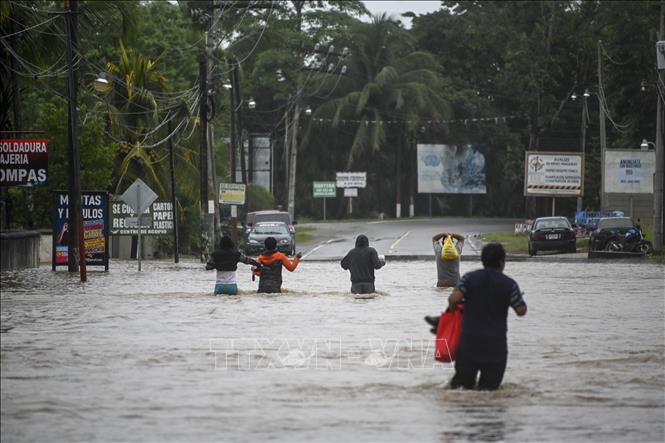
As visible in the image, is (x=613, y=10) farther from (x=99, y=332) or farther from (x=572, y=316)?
(x=99, y=332)

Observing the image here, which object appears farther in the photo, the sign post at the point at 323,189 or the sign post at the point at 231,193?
the sign post at the point at 323,189

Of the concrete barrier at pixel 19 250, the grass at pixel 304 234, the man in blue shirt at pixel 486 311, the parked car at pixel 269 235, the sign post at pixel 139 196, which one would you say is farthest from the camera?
the grass at pixel 304 234

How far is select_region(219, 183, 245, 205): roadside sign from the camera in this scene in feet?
168

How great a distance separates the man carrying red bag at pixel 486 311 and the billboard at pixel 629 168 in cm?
5019

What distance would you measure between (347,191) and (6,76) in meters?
51.0

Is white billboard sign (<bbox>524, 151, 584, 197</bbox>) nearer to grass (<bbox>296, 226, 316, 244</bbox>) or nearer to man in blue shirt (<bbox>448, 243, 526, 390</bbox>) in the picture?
grass (<bbox>296, 226, 316, 244</bbox>)

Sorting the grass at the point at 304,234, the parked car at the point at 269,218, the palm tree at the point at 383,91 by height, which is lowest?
the grass at the point at 304,234

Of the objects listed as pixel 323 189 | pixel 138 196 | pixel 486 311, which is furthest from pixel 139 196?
pixel 323 189

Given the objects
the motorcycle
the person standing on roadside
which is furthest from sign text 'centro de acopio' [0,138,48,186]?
the motorcycle

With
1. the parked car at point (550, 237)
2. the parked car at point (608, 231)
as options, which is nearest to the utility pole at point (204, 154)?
the parked car at point (550, 237)

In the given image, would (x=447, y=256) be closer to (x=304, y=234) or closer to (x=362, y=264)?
(x=362, y=264)

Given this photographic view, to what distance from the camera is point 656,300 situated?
26750 mm

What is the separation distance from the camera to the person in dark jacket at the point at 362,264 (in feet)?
77.5

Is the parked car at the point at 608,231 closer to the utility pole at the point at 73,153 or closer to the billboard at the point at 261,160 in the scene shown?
the utility pole at the point at 73,153
